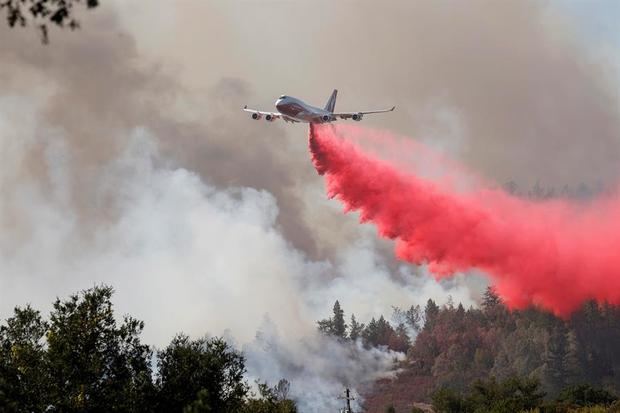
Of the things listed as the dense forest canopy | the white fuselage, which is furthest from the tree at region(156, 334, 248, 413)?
the white fuselage

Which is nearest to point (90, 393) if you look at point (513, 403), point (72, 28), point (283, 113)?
point (72, 28)

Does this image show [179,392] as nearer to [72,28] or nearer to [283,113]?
[72,28]

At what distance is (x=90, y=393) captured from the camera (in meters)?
74.5

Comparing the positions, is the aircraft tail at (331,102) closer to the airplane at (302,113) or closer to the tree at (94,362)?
the airplane at (302,113)

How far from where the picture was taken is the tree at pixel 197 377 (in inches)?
3105

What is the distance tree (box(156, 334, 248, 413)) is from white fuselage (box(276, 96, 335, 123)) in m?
74.8

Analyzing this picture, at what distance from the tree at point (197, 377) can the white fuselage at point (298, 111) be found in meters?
74.8

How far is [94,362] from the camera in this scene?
75000mm

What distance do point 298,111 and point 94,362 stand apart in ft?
282

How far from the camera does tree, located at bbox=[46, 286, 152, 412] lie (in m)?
74.1

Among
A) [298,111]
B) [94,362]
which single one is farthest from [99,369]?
[298,111]

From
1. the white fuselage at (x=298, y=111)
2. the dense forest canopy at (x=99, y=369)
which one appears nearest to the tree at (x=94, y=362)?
the dense forest canopy at (x=99, y=369)

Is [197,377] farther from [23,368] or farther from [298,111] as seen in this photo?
[298,111]

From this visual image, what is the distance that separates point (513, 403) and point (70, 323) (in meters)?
138
